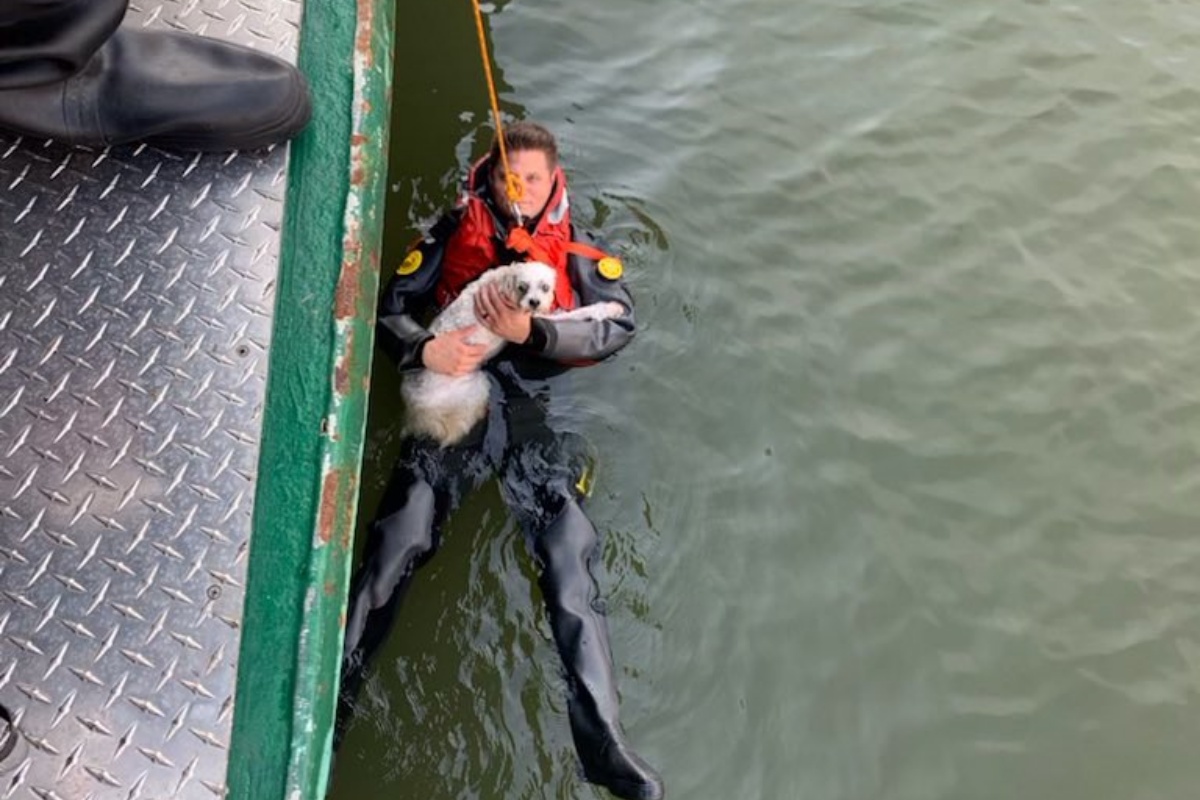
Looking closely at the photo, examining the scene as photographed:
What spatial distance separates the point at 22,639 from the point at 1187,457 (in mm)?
4670

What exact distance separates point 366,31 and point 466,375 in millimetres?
1258

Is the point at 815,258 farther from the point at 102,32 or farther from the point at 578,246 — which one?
the point at 102,32

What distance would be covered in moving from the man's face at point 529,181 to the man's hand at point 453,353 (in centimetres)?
57

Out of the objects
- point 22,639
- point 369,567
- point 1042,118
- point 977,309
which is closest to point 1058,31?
point 1042,118

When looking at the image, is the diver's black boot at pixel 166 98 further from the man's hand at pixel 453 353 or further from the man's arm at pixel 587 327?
the man's arm at pixel 587 327

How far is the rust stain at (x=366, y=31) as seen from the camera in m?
3.83

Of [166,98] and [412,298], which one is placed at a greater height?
[166,98]

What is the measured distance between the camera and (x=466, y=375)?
4.10 metres

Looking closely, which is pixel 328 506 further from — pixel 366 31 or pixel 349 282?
pixel 366 31

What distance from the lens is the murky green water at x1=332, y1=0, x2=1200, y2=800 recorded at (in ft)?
13.2

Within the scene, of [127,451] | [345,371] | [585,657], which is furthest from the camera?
[585,657]

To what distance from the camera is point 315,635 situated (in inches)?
107

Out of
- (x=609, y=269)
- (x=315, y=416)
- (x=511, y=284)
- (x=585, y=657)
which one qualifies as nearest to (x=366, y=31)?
(x=511, y=284)

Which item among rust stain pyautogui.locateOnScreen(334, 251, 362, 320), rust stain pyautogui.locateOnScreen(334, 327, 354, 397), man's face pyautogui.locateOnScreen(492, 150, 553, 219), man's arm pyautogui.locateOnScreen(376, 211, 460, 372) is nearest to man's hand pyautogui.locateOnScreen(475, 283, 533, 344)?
man's arm pyautogui.locateOnScreen(376, 211, 460, 372)
